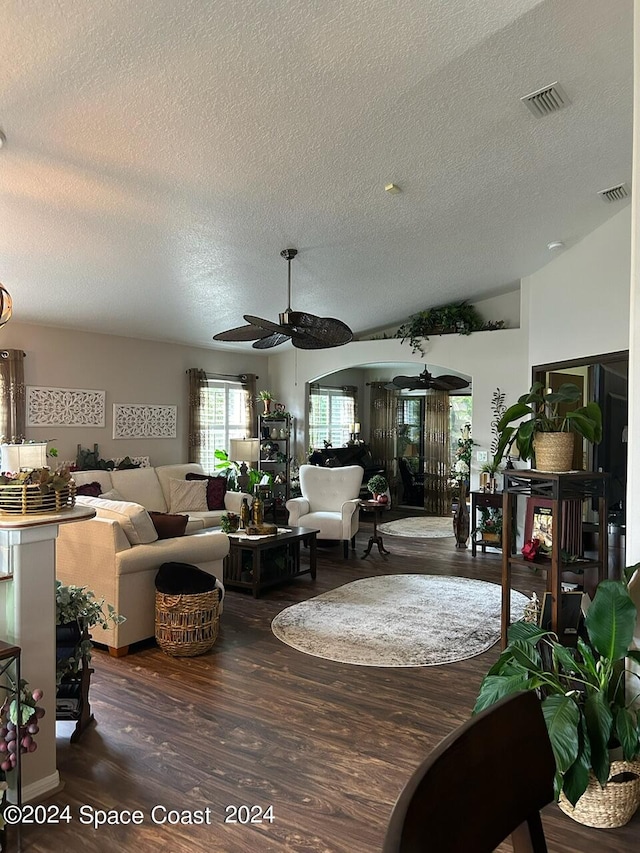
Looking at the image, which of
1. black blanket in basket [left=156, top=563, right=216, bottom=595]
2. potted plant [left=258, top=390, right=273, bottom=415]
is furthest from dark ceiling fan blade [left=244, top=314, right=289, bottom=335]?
potted plant [left=258, top=390, right=273, bottom=415]

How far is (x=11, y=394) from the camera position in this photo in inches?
243

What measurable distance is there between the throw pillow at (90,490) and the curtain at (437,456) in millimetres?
6542

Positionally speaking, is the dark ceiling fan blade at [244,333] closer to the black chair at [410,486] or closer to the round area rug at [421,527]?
the round area rug at [421,527]

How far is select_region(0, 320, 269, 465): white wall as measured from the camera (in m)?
6.57

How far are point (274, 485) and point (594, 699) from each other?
22.9ft

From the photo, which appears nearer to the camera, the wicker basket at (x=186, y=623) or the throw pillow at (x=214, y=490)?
the wicker basket at (x=186, y=623)

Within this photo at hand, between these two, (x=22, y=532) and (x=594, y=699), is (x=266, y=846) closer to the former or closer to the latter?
(x=594, y=699)

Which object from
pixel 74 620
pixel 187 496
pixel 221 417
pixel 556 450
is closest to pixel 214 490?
pixel 187 496

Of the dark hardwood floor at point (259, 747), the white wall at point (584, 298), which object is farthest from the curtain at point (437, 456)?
the dark hardwood floor at point (259, 747)

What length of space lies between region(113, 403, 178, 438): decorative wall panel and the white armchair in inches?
78.5

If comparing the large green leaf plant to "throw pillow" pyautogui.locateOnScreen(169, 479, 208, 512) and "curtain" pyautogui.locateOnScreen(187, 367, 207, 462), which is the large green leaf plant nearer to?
"throw pillow" pyautogui.locateOnScreen(169, 479, 208, 512)

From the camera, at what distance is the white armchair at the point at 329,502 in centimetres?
707

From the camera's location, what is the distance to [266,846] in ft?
7.11

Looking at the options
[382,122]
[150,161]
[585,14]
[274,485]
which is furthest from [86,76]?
[274,485]
